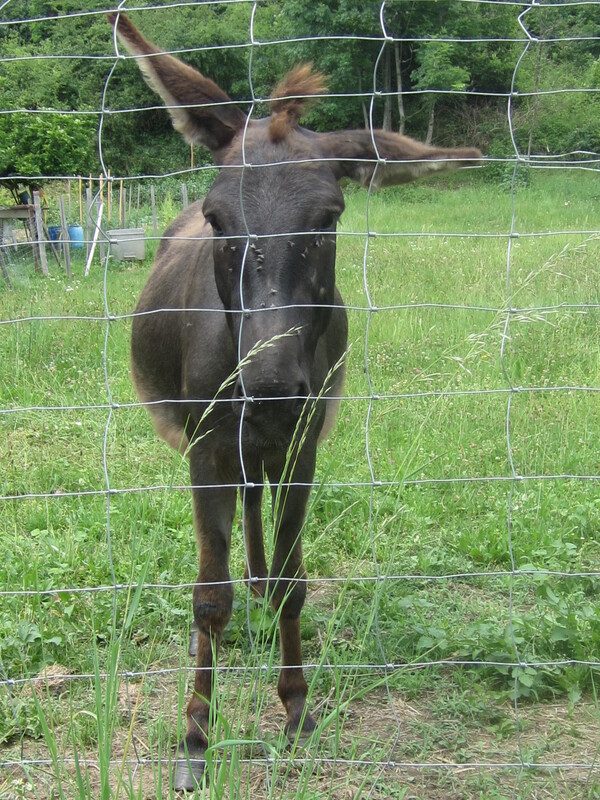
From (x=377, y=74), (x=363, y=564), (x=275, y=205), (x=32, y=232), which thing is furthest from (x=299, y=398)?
(x=377, y=74)

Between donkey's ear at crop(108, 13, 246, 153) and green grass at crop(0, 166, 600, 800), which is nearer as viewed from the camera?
green grass at crop(0, 166, 600, 800)

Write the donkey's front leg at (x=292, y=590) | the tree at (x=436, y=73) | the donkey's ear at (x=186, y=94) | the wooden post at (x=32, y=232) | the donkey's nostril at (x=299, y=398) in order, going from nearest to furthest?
the donkey's nostril at (x=299, y=398), the donkey's ear at (x=186, y=94), the donkey's front leg at (x=292, y=590), the wooden post at (x=32, y=232), the tree at (x=436, y=73)

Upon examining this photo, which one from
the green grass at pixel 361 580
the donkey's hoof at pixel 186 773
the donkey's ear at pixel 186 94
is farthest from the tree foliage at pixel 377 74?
the donkey's hoof at pixel 186 773

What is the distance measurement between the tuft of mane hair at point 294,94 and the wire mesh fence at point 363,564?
0.26 meters

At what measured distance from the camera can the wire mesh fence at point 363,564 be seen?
2.24 meters

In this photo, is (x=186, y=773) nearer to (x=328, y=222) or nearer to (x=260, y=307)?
(x=260, y=307)

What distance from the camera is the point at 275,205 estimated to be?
2.57 m

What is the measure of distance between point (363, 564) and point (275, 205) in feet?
6.72

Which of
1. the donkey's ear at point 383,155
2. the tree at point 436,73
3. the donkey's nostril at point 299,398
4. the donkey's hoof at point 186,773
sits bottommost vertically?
the donkey's hoof at point 186,773

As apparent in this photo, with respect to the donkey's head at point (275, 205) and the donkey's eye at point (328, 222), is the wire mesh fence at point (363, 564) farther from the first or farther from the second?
the donkey's eye at point (328, 222)

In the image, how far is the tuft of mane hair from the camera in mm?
Answer: 2869

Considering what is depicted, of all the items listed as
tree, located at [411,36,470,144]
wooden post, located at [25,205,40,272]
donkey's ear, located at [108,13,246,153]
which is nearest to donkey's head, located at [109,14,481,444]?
donkey's ear, located at [108,13,246,153]

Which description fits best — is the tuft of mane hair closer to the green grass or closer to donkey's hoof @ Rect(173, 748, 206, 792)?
the green grass

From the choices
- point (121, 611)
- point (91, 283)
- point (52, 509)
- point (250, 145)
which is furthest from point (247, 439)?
point (91, 283)
